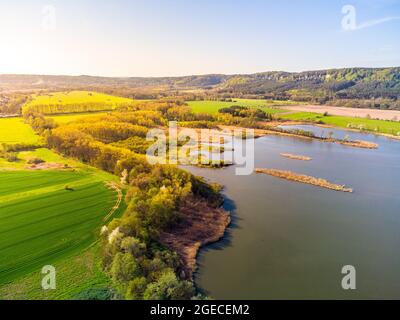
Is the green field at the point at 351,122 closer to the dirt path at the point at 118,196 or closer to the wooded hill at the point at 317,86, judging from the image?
the wooded hill at the point at 317,86

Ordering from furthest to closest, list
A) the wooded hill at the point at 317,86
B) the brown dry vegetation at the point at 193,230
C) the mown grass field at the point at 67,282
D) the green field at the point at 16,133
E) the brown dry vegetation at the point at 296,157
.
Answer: the wooded hill at the point at 317,86
the green field at the point at 16,133
the brown dry vegetation at the point at 296,157
the brown dry vegetation at the point at 193,230
the mown grass field at the point at 67,282

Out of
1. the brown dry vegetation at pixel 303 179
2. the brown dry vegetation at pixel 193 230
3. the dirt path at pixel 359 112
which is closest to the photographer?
the brown dry vegetation at pixel 193 230

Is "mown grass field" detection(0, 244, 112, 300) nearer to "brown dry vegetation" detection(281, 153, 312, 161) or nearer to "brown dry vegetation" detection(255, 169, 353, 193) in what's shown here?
"brown dry vegetation" detection(255, 169, 353, 193)

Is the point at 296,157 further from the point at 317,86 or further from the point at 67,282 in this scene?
the point at 317,86

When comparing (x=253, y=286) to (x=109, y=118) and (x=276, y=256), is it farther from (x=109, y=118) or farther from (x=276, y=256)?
(x=109, y=118)

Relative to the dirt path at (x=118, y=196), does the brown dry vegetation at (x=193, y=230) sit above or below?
below

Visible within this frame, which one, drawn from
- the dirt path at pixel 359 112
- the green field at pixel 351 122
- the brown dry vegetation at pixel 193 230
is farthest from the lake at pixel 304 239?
the dirt path at pixel 359 112

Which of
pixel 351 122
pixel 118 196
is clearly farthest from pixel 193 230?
pixel 351 122
